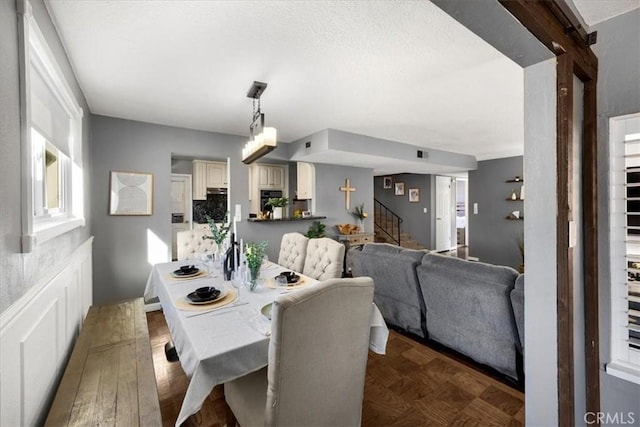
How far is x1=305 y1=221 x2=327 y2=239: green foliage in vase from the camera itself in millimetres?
4855

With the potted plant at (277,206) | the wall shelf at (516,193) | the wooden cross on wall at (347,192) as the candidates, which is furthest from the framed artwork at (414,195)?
the potted plant at (277,206)

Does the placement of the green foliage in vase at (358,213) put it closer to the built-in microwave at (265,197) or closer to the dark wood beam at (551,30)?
the built-in microwave at (265,197)

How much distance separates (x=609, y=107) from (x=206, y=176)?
5.65 m

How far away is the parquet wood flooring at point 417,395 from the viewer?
175cm

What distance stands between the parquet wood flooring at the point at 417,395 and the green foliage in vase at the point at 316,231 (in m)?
2.56

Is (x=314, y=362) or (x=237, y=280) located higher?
(x=237, y=280)

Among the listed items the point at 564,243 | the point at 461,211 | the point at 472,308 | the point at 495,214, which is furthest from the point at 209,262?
the point at 461,211

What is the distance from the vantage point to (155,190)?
12.1 feet

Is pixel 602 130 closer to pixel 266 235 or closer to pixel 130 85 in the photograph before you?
pixel 130 85

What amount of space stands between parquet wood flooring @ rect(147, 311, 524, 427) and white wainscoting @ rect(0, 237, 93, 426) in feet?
2.39

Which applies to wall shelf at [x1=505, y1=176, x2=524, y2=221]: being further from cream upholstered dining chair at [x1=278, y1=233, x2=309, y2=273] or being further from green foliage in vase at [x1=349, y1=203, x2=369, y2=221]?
Result: cream upholstered dining chair at [x1=278, y1=233, x2=309, y2=273]

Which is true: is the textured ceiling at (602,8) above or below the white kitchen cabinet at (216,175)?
→ above

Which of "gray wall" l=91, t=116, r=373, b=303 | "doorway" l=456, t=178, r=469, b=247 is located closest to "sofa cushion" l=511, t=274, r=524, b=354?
"gray wall" l=91, t=116, r=373, b=303

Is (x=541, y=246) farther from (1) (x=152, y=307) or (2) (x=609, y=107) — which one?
(1) (x=152, y=307)
